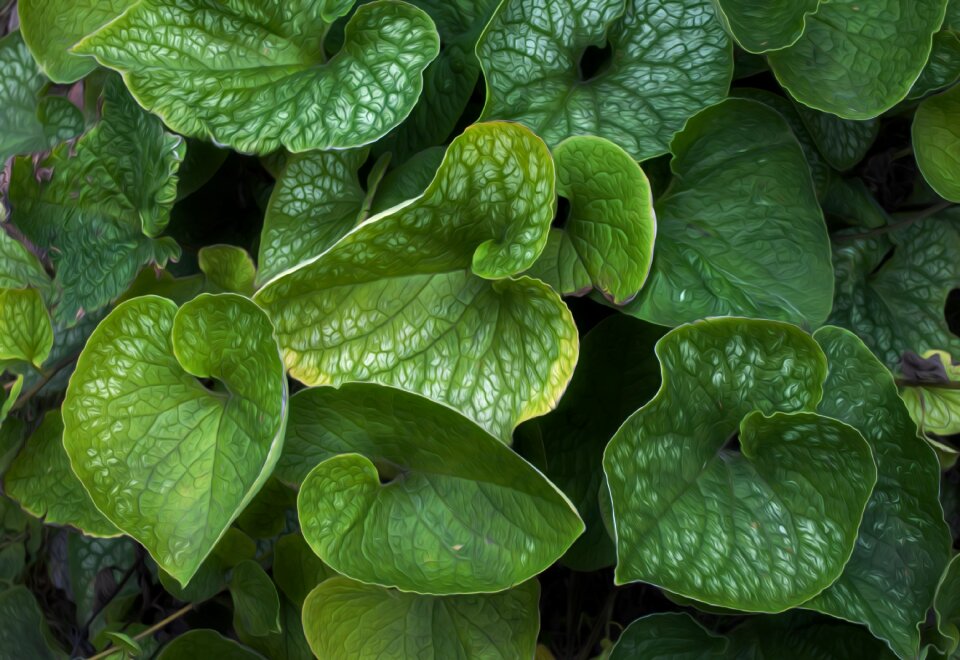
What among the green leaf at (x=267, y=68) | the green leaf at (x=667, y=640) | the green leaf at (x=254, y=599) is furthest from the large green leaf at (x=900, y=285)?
the green leaf at (x=254, y=599)

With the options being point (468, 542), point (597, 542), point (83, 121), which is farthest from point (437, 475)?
point (83, 121)

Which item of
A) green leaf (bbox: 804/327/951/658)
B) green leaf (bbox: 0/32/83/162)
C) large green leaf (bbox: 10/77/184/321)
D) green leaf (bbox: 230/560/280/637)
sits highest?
green leaf (bbox: 0/32/83/162)

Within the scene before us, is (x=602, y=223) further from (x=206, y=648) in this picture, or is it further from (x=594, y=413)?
(x=206, y=648)

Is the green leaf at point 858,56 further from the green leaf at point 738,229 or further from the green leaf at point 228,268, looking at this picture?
the green leaf at point 228,268

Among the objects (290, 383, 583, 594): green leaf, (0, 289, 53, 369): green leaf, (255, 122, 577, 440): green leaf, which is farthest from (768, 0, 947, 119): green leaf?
(0, 289, 53, 369): green leaf

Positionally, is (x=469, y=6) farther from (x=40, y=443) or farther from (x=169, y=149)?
(x=40, y=443)

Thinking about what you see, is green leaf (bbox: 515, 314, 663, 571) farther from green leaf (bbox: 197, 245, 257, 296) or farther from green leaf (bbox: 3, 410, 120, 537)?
green leaf (bbox: 3, 410, 120, 537)

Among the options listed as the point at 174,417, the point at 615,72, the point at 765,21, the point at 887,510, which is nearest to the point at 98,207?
the point at 174,417

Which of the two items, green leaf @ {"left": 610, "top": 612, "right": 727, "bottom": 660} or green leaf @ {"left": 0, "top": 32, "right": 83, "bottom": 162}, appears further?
green leaf @ {"left": 0, "top": 32, "right": 83, "bottom": 162}
